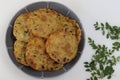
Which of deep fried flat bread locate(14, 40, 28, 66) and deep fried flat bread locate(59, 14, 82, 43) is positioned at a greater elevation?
deep fried flat bread locate(59, 14, 82, 43)

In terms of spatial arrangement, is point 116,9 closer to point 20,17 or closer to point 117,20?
point 117,20

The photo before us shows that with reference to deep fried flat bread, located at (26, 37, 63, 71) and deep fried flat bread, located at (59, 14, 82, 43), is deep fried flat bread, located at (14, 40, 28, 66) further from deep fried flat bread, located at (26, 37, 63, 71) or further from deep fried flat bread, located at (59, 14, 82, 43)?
deep fried flat bread, located at (59, 14, 82, 43)

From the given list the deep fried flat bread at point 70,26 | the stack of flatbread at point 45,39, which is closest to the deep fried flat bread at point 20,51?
the stack of flatbread at point 45,39

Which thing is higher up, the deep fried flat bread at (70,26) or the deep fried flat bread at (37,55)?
the deep fried flat bread at (70,26)

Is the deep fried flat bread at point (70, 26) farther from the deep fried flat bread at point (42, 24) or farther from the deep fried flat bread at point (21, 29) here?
the deep fried flat bread at point (21, 29)

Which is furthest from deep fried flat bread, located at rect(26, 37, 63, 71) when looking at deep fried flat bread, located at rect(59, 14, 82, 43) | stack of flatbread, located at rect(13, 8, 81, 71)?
deep fried flat bread, located at rect(59, 14, 82, 43)
